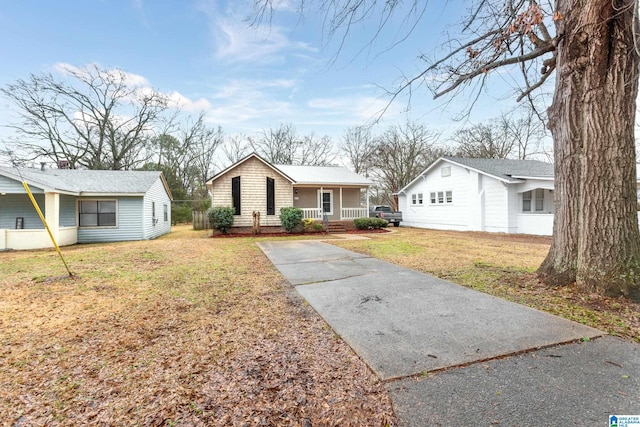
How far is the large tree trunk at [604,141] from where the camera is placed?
3.73 metres

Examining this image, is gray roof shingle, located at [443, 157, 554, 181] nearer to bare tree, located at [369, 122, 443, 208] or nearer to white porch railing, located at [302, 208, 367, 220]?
white porch railing, located at [302, 208, 367, 220]

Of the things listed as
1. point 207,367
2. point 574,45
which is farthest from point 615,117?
point 207,367

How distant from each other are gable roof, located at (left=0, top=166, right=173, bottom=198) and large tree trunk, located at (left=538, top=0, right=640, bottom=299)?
51.0ft

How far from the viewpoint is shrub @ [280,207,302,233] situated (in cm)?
1545

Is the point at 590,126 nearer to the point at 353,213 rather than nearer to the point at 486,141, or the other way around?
the point at 353,213

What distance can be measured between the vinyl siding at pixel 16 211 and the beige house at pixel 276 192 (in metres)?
7.65

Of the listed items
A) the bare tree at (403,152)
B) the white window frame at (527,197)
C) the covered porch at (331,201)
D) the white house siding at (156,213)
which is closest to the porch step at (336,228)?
the covered porch at (331,201)

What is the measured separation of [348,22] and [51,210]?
527 inches

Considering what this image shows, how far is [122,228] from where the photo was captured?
45.2ft

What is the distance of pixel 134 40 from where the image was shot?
1061 centimetres

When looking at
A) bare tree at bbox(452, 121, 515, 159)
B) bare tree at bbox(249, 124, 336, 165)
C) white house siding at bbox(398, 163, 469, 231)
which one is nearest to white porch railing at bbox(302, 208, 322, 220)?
white house siding at bbox(398, 163, 469, 231)

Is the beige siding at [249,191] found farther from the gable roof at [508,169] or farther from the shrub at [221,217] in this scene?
A: the gable roof at [508,169]

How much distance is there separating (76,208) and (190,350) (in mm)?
14725

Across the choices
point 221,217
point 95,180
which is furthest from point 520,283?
point 95,180
